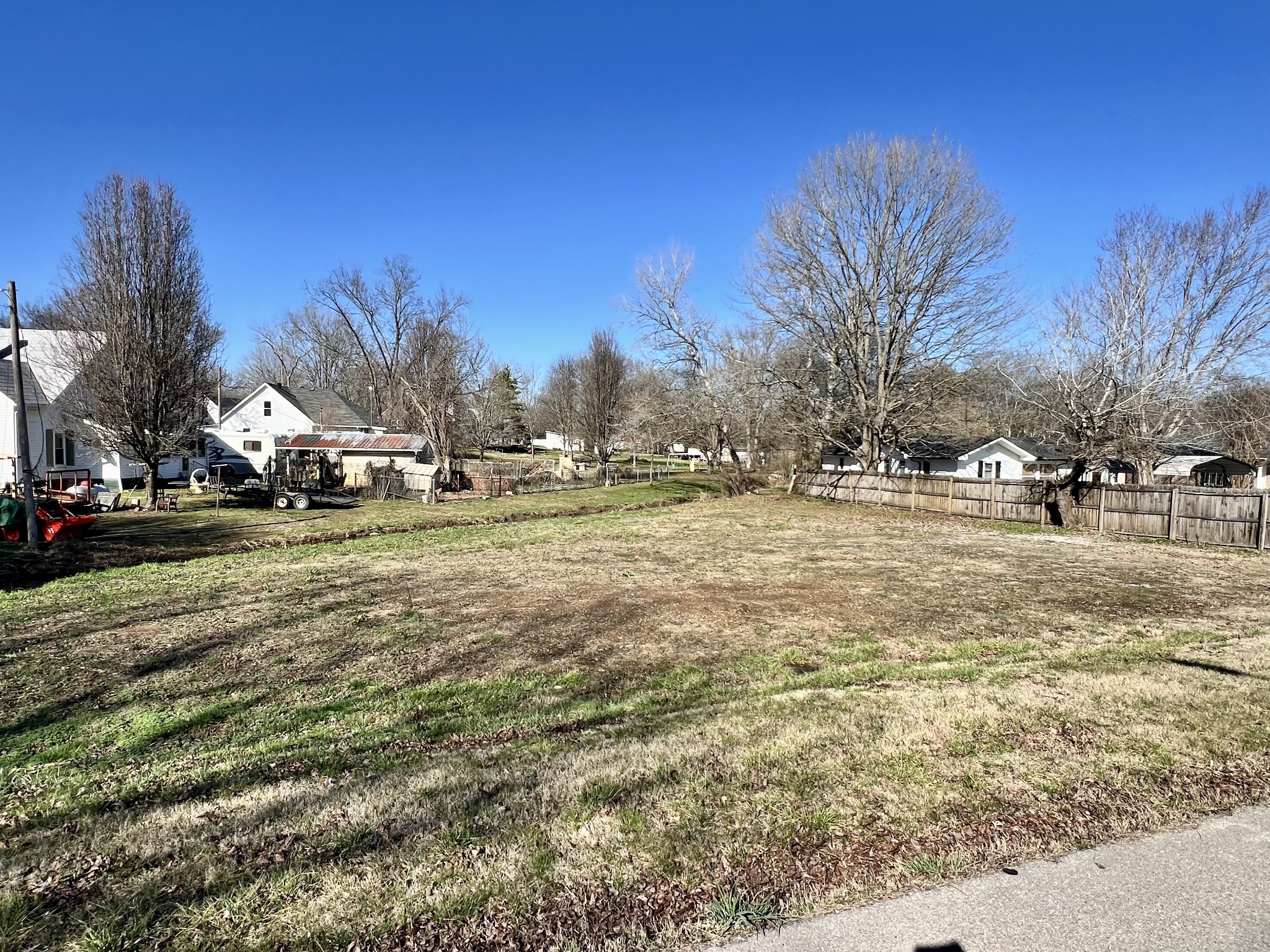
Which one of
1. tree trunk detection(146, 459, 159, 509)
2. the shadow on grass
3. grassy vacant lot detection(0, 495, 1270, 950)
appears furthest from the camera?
tree trunk detection(146, 459, 159, 509)

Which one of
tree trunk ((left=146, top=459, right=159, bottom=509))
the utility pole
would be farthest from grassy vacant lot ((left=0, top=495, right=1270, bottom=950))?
tree trunk ((left=146, top=459, right=159, bottom=509))

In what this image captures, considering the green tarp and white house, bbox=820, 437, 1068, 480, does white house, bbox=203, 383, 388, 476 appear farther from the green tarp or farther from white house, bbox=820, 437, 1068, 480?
white house, bbox=820, 437, 1068, 480

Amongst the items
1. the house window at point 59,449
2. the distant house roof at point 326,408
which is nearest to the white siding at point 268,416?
the distant house roof at point 326,408

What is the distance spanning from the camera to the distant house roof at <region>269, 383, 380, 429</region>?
4112 cm

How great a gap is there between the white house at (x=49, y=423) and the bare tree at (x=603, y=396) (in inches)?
949

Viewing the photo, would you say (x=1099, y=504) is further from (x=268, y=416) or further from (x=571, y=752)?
(x=268, y=416)

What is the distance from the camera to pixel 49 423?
2388cm

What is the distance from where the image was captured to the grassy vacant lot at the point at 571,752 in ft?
8.40

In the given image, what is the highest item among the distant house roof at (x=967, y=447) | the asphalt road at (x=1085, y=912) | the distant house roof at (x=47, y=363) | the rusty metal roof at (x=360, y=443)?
the distant house roof at (x=47, y=363)

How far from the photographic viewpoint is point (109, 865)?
2.83 m

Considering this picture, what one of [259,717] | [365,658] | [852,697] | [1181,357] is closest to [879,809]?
[852,697]

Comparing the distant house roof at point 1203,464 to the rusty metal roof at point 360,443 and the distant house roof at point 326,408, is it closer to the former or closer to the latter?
the rusty metal roof at point 360,443

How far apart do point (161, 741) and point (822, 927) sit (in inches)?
175

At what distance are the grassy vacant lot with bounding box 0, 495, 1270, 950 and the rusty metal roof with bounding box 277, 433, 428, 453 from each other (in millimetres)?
22297
